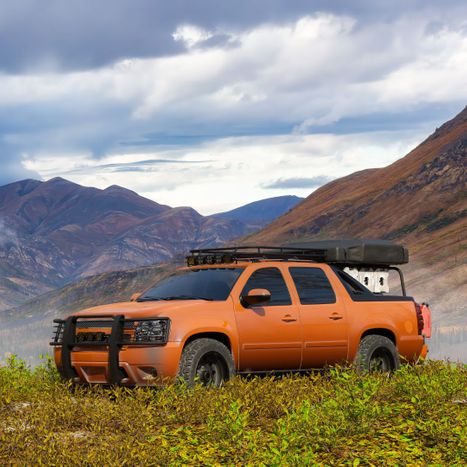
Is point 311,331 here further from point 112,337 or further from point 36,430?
point 36,430

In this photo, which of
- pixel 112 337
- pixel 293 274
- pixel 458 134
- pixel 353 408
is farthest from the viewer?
pixel 458 134

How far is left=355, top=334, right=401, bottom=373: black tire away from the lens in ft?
39.1

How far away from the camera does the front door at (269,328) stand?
10859 mm

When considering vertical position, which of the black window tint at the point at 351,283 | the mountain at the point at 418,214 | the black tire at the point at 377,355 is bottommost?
the black tire at the point at 377,355

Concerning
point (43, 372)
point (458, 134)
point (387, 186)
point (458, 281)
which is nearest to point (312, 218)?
point (387, 186)

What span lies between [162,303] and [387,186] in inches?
5549

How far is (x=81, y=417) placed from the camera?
8906 millimetres

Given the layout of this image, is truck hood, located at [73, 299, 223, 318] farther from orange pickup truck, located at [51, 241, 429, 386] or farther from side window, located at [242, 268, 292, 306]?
side window, located at [242, 268, 292, 306]

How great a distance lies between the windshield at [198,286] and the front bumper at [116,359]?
104cm

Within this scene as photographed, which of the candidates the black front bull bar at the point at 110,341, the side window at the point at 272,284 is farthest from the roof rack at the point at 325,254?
the black front bull bar at the point at 110,341

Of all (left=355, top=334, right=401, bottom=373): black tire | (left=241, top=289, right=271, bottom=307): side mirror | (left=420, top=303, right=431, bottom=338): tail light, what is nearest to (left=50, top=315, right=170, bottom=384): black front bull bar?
(left=241, top=289, right=271, bottom=307): side mirror

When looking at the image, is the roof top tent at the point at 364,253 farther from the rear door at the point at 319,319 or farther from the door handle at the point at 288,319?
the door handle at the point at 288,319

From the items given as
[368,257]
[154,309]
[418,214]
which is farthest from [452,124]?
[154,309]

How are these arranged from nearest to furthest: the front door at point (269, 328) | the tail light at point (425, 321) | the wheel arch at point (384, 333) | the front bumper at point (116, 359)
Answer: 1. the front bumper at point (116, 359)
2. the front door at point (269, 328)
3. the wheel arch at point (384, 333)
4. the tail light at point (425, 321)
